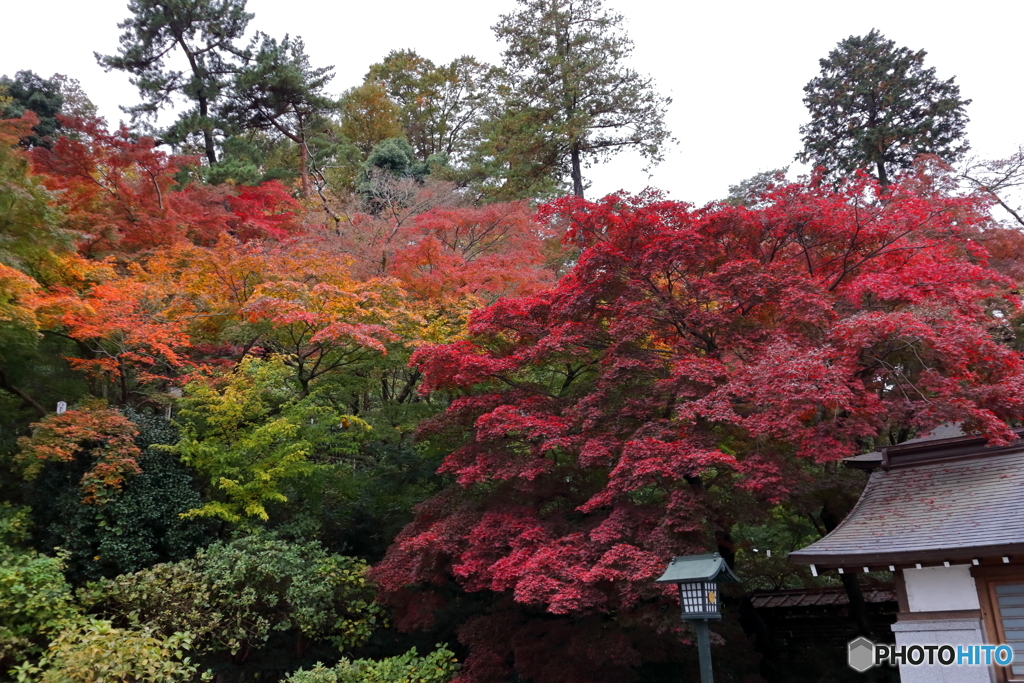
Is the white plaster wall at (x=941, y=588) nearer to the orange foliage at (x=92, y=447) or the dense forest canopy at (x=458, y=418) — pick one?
the dense forest canopy at (x=458, y=418)

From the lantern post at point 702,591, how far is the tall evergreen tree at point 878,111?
717 inches

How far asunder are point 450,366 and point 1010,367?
7301mm

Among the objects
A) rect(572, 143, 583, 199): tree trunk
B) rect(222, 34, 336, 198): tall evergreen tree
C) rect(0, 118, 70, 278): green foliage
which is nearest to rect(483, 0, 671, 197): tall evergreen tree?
rect(572, 143, 583, 199): tree trunk

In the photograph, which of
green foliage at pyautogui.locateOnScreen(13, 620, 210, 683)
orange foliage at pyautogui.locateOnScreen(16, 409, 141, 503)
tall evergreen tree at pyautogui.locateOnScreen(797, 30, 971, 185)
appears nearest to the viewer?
green foliage at pyautogui.locateOnScreen(13, 620, 210, 683)

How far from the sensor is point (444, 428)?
1156 cm

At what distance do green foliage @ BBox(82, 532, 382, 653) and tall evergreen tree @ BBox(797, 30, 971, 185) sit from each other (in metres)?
18.7

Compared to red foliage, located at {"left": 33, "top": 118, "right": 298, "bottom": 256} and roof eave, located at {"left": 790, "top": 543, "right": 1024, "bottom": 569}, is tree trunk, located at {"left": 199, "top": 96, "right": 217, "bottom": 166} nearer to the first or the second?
red foliage, located at {"left": 33, "top": 118, "right": 298, "bottom": 256}

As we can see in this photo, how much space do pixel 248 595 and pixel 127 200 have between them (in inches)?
449

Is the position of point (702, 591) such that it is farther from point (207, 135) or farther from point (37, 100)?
point (37, 100)

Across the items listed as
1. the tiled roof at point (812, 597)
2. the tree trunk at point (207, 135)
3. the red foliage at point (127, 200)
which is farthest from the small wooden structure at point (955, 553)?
the tree trunk at point (207, 135)

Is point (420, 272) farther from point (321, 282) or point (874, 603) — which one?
point (874, 603)

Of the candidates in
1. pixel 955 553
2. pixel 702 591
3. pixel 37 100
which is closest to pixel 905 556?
pixel 955 553

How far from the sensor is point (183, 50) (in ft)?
86.0

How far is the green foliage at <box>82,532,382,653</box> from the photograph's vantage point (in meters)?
10.5
